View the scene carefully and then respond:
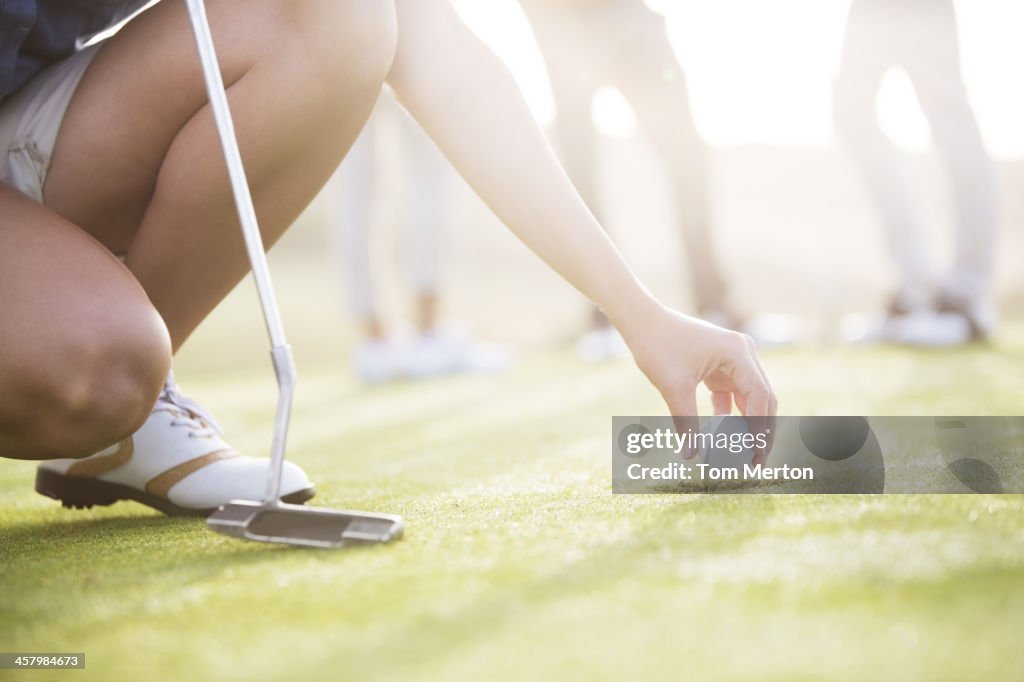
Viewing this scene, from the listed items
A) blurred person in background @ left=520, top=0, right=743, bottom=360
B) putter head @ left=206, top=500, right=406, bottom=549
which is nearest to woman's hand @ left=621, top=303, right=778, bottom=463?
putter head @ left=206, top=500, right=406, bottom=549

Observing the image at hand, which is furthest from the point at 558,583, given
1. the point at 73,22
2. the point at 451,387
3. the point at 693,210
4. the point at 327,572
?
the point at 693,210

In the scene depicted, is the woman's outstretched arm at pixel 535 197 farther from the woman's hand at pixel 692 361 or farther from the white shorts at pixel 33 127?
the white shorts at pixel 33 127

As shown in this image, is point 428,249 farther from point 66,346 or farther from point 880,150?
point 66,346

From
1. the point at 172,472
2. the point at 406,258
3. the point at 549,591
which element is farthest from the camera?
the point at 406,258

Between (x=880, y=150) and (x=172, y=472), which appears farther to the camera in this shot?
(x=880, y=150)

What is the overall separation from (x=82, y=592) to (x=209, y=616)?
13 centimetres

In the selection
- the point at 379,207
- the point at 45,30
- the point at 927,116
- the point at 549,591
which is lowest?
the point at 549,591

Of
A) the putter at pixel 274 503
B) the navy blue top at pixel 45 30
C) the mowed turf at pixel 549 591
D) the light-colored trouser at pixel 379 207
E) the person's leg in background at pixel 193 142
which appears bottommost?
the mowed turf at pixel 549 591

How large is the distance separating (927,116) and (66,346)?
7.83ft

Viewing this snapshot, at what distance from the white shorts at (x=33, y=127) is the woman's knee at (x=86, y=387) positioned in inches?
9.2

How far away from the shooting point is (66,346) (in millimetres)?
754

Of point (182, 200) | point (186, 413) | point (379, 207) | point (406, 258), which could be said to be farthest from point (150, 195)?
point (406, 258)

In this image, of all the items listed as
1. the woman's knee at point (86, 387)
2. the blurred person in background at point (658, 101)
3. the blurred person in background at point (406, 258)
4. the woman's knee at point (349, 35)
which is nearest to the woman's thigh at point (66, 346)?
the woman's knee at point (86, 387)

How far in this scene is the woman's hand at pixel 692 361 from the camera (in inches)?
29.8
